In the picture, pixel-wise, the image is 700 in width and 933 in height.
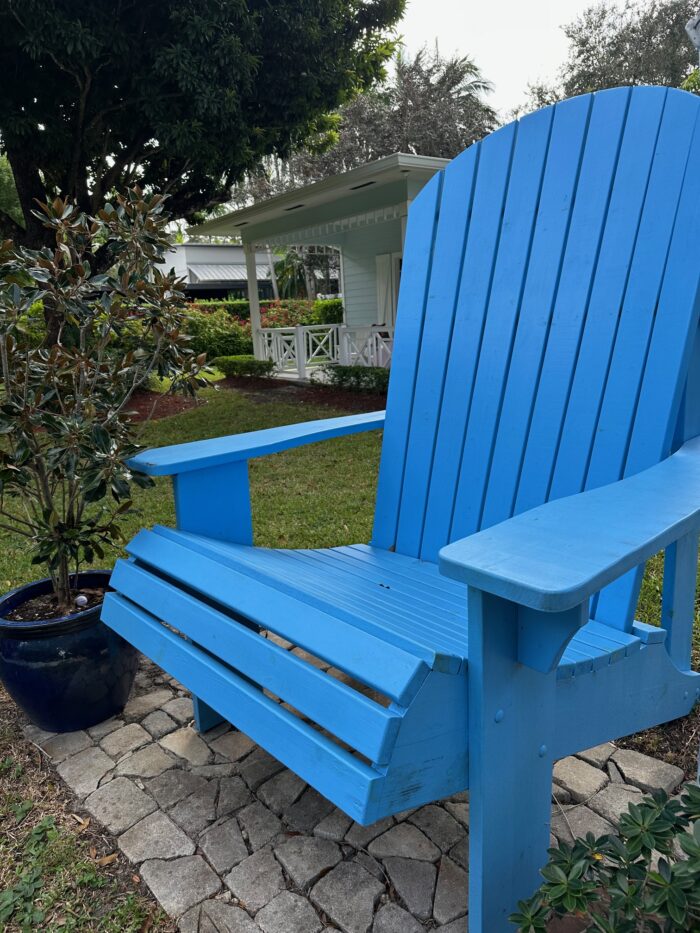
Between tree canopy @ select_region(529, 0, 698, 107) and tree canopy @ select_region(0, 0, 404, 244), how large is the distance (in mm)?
12974

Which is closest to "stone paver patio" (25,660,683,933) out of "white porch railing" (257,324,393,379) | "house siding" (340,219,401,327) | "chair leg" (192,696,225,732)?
"chair leg" (192,696,225,732)

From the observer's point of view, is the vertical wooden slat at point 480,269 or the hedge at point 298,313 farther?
the hedge at point 298,313

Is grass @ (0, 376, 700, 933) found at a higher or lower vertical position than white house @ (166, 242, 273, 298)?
lower

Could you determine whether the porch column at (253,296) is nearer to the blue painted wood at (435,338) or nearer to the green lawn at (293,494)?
the green lawn at (293,494)

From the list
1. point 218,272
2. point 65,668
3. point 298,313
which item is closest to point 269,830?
point 65,668

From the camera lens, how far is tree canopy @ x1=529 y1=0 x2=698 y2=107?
54.1ft

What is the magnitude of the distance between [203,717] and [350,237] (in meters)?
11.5

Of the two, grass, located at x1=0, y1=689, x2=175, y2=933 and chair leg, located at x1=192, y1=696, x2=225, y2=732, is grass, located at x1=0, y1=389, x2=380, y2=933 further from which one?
chair leg, located at x1=192, y1=696, x2=225, y2=732

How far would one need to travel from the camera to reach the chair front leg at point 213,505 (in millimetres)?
1784

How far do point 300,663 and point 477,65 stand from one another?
25269 mm

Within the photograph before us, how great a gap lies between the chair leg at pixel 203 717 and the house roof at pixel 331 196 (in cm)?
674

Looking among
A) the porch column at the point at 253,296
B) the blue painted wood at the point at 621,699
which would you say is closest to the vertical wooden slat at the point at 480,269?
the blue painted wood at the point at 621,699

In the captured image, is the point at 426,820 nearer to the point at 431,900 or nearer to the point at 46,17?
the point at 431,900

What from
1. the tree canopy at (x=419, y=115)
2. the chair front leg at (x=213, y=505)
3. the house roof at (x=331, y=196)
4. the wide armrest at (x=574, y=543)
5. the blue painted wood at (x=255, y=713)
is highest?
the tree canopy at (x=419, y=115)
